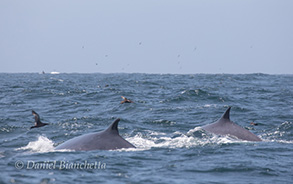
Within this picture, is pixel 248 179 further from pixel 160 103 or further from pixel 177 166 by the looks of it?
pixel 160 103

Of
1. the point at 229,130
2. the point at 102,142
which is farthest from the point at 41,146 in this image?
the point at 229,130

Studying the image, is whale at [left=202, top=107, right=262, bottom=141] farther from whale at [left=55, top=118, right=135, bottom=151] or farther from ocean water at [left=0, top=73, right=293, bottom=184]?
whale at [left=55, top=118, right=135, bottom=151]

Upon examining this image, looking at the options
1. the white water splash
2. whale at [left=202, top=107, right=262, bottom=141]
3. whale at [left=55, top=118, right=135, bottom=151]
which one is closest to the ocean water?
the white water splash

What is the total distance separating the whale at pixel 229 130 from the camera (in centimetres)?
1441

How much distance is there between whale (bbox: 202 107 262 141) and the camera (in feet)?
47.3

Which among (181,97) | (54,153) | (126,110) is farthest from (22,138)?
(181,97)

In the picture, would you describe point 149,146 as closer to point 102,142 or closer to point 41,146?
point 102,142

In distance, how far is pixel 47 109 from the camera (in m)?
23.5

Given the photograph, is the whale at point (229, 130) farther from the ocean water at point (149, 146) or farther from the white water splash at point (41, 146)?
the white water splash at point (41, 146)

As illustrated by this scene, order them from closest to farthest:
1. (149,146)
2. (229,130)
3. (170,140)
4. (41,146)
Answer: (41,146), (149,146), (170,140), (229,130)

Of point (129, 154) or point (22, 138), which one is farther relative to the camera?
point (22, 138)

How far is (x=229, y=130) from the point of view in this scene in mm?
14797

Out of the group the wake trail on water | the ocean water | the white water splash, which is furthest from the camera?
the wake trail on water

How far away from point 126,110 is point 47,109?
432 centimetres
